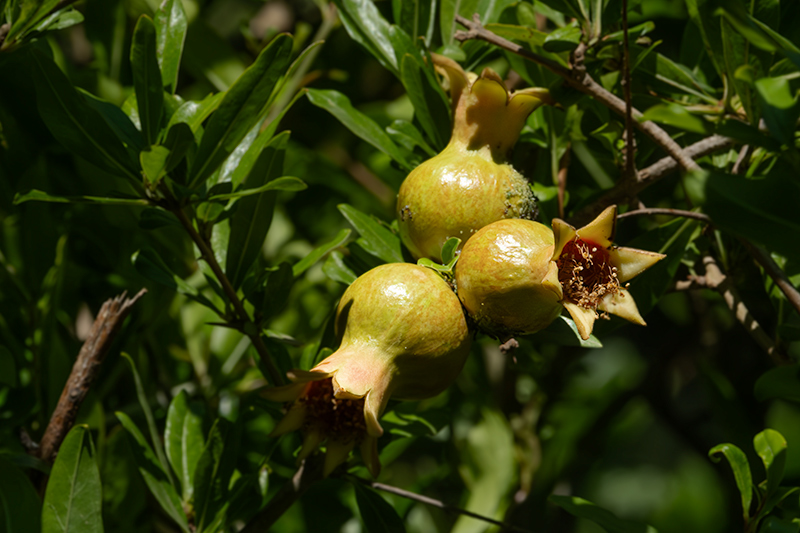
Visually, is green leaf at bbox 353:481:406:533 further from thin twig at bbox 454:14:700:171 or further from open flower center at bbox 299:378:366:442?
thin twig at bbox 454:14:700:171

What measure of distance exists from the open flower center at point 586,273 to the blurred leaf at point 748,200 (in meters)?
0.19

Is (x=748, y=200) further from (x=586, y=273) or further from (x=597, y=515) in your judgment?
(x=597, y=515)

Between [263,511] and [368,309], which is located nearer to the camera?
[368,309]

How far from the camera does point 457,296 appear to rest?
0.86m

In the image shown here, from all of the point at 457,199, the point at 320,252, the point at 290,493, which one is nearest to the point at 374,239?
the point at 320,252

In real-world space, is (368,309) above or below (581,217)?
above

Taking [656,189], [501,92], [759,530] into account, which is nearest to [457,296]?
[501,92]

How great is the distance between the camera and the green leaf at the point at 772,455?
888mm

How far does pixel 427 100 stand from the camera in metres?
1.07

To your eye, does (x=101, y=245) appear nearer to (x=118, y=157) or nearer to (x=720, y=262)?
(x=118, y=157)

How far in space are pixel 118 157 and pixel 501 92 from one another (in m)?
0.54

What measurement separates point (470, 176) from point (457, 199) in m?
0.04

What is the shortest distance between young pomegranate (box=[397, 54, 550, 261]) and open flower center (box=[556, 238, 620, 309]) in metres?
0.10


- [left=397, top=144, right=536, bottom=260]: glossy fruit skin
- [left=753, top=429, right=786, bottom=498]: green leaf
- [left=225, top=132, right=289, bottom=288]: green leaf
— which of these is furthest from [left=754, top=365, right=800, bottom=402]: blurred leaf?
[left=225, top=132, right=289, bottom=288]: green leaf
